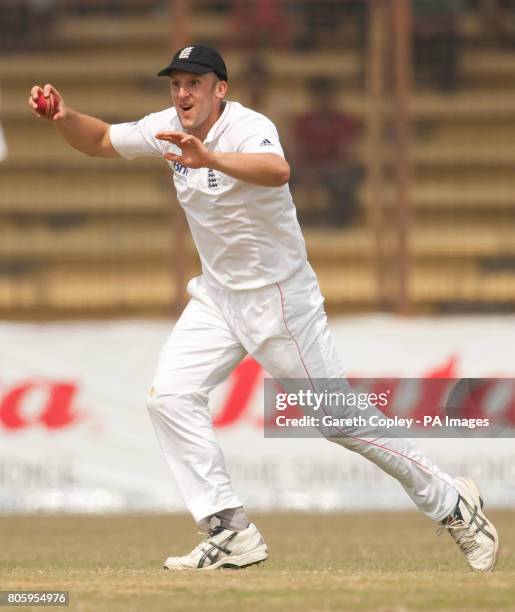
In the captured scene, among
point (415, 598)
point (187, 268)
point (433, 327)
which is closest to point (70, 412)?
point (187, 268)

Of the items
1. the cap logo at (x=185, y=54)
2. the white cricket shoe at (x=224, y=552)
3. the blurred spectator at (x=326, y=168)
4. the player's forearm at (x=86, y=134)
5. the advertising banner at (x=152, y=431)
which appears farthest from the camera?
the blurred spectator at (x=326, y=168)

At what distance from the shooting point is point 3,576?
620 centimetres

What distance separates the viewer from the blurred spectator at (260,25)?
42.9ft

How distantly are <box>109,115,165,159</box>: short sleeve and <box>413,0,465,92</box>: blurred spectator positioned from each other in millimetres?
6404

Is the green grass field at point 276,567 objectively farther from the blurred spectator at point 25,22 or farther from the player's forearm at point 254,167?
the blurred spectator at point 25,22

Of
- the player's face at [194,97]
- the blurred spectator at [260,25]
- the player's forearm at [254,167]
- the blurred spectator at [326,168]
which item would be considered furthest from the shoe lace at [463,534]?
the blurred spectator at [260,25]

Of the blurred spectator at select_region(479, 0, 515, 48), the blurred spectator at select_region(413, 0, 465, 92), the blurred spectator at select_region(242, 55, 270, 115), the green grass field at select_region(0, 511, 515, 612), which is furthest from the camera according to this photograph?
the blurred spectator at select_region(479, 0, 515, 48)

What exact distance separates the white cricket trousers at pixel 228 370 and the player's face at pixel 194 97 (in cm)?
76

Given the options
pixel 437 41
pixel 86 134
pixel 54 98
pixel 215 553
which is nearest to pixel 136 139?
pixel 86 134

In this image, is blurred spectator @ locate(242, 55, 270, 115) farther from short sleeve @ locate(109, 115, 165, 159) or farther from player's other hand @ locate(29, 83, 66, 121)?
player's other hand @ locate(29, 83, 66, 121)

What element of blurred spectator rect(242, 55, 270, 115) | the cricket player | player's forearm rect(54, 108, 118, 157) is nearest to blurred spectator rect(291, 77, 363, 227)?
blurred spectator rect(242, 55, 270, 115)

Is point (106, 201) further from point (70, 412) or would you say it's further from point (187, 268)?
point (70, 412)

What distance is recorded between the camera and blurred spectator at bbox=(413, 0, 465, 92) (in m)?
13.0

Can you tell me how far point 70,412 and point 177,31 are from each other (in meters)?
3.30
